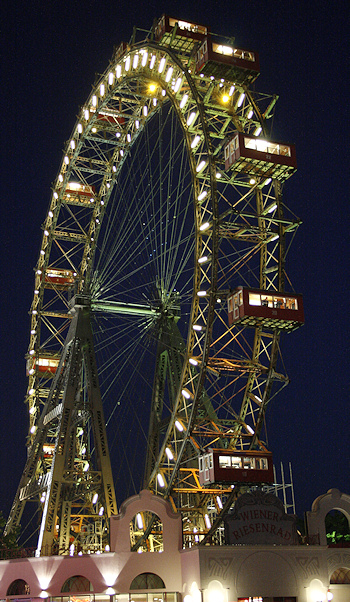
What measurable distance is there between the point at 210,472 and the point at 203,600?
6991 millimetres

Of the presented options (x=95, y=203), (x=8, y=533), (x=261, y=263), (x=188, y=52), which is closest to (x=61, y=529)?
(x=8, y=533)

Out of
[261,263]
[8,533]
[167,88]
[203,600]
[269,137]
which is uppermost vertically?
[167,88]

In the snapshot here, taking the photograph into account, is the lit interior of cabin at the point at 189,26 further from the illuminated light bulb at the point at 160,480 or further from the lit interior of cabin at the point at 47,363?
the lit interior of cabin at the point at 47,363

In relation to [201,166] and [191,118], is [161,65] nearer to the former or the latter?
[191,118]

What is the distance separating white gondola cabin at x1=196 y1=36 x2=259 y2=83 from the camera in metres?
44.2

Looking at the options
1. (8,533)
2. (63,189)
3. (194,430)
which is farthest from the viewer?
(63,189)

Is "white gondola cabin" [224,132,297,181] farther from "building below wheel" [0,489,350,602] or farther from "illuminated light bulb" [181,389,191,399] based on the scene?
"building below wheel" [0,489,350,602]

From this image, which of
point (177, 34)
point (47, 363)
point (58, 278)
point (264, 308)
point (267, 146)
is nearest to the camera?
point (264, 308)

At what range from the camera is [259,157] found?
41938 mm

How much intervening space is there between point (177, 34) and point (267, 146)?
9867 mm

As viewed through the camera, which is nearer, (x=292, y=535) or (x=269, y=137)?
(x=292, y=535)

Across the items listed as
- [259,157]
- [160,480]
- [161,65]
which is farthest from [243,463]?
[161,65]

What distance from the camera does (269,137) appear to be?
44938 mm

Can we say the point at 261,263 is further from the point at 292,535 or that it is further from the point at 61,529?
the point at 61,529
